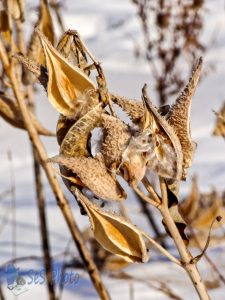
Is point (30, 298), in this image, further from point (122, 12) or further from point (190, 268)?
point (122, 12)

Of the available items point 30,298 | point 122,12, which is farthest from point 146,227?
point 122,12

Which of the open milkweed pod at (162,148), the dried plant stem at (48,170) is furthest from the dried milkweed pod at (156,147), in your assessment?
the dried plant stem at (48,170)

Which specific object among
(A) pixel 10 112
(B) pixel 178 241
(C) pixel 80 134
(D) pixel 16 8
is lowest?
(B) pixel 178 241

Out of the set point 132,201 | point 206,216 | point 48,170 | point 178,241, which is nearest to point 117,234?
point 178,241

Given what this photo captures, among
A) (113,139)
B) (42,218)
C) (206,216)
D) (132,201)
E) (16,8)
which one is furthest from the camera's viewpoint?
(132,201)

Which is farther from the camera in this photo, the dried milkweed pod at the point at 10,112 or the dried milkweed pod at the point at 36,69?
the dried milkweed pod at the point at 10,112

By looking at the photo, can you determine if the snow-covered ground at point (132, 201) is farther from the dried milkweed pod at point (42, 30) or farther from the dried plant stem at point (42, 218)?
the dried milkweed pod at point (42, 30)

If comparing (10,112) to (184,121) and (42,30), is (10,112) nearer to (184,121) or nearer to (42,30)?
(42,30)

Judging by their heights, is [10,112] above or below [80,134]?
above
